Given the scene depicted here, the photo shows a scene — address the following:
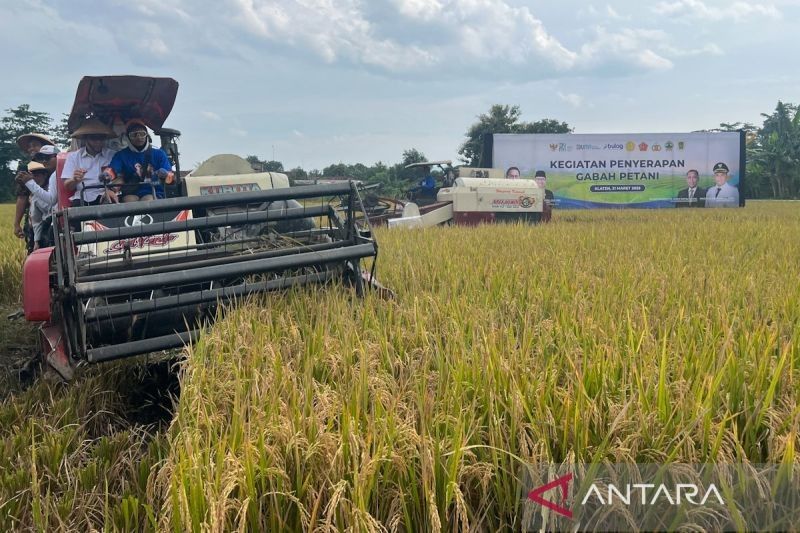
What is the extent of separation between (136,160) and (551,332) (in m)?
4.05

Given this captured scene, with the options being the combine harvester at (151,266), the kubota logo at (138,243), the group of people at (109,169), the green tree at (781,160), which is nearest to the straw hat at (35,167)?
the group of people at (109,169)

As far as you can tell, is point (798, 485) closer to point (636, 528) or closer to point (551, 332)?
point (636, 528)

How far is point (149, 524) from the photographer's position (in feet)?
6.12

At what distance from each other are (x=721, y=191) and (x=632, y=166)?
3693 mm

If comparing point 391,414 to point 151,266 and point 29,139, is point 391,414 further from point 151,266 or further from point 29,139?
point 29,139

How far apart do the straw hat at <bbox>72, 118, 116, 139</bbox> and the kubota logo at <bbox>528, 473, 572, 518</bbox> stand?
16.3ft

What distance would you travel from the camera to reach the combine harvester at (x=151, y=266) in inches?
130

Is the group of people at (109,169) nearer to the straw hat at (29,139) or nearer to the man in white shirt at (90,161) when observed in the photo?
the man in white shirt at (90,161)

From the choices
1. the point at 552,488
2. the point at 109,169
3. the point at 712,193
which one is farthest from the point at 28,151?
the point at 712,193

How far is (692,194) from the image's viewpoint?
2600 cm

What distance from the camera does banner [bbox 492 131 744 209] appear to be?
25.8 meters

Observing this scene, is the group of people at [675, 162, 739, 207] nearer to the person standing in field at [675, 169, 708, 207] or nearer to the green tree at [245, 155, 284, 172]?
the person standing in field at [675, 169, 708, 207]

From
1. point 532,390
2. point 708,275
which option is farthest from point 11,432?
point 708,275

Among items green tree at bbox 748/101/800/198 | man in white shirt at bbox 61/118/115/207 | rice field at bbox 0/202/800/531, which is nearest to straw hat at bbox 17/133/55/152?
man in white shirt at bbox 61/118/115/207
